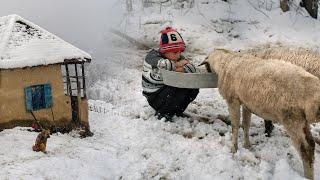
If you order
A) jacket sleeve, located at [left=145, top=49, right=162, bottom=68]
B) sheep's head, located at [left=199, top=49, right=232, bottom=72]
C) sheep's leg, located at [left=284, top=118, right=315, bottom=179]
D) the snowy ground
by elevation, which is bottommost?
the snowy ground

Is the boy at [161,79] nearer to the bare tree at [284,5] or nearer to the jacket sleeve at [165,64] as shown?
the jacket sleeve at [165,64]

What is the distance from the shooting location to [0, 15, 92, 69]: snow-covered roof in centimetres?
812

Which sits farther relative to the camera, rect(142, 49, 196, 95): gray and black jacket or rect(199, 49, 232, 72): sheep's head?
rect(142, 49, 196, 95): gray and black jacket

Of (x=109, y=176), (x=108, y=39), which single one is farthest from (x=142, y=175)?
(x=108, y=39)

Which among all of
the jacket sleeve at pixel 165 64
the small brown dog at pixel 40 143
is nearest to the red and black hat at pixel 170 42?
the jacket sleeve at pixel 165 64

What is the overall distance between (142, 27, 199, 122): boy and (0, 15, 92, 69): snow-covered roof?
4.30 feet

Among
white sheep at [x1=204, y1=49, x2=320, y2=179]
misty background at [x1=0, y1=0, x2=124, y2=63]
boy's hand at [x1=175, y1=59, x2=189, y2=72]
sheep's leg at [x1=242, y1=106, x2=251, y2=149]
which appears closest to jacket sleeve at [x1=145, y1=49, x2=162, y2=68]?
boy's hand at [x1=175, y1=59, x2=189, y2=72]

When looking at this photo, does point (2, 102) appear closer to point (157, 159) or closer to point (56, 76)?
point (56, 76)

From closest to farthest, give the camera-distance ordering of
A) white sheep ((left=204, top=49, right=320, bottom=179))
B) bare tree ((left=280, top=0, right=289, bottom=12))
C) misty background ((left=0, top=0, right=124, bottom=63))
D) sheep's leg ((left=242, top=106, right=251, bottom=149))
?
1. white sheep ((left=204, top=49, right=320, bottom=179))
2. sheep's leg ((left=242, top=106, right=251, bottom=149))
3. bare tree ((left=280, top=0, right=289, bottom=12))
4. misty background ((left=0, top=0, right=124, bottom=63))

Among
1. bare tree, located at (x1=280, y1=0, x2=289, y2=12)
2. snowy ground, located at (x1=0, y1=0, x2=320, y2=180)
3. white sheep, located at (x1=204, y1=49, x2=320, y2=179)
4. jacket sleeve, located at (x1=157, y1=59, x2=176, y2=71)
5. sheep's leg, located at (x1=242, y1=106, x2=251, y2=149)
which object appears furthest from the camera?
bare tree, located at (x1=280, y1=0, x2=289, y2=12)

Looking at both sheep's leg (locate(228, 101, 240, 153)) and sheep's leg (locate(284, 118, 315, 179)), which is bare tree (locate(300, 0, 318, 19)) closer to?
sheep's leg (locate(228, 101, 240, 153))

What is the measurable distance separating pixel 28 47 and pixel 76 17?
1240 cm

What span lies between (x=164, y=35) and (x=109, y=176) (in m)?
3.41

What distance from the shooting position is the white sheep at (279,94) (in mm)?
6178
